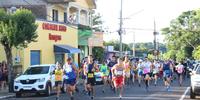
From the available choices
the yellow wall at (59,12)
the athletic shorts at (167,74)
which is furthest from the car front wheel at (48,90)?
the yellow wall at (59,12)

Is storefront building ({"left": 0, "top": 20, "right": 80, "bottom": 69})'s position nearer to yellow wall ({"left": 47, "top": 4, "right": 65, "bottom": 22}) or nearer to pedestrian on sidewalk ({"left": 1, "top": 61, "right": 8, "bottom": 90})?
yellow wall ({"left": 47, "top": 4, "right": 65, "bottom": 22})

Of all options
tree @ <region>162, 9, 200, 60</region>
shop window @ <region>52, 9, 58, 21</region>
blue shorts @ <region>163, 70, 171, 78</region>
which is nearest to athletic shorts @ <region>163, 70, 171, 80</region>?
blue shorts @ <region>163, 70, 171, 78</region>

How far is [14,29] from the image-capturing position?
2962cm

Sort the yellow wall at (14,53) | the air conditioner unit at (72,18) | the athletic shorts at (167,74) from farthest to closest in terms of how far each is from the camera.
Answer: the air conditioner unit at (72,18)
the yellow wall at (14,53)
the athletic shorts at (167,74)

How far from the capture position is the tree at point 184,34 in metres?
120

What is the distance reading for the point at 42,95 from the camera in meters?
26.4

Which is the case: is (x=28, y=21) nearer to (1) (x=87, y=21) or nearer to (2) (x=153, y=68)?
(2) (x=153, y=68)

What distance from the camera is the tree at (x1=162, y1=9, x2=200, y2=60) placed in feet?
392

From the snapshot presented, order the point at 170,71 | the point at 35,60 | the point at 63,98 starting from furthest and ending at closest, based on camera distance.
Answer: the point at 35,60, the point at 170,71, the point at 63,98

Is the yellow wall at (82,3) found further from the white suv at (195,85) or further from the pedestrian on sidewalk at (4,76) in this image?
the white suv at (195,85)

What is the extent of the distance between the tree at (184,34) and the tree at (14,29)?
90.3m

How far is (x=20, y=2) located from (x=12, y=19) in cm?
1530

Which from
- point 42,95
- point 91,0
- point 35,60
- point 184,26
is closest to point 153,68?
point 42,95

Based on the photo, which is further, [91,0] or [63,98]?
[91,0]
